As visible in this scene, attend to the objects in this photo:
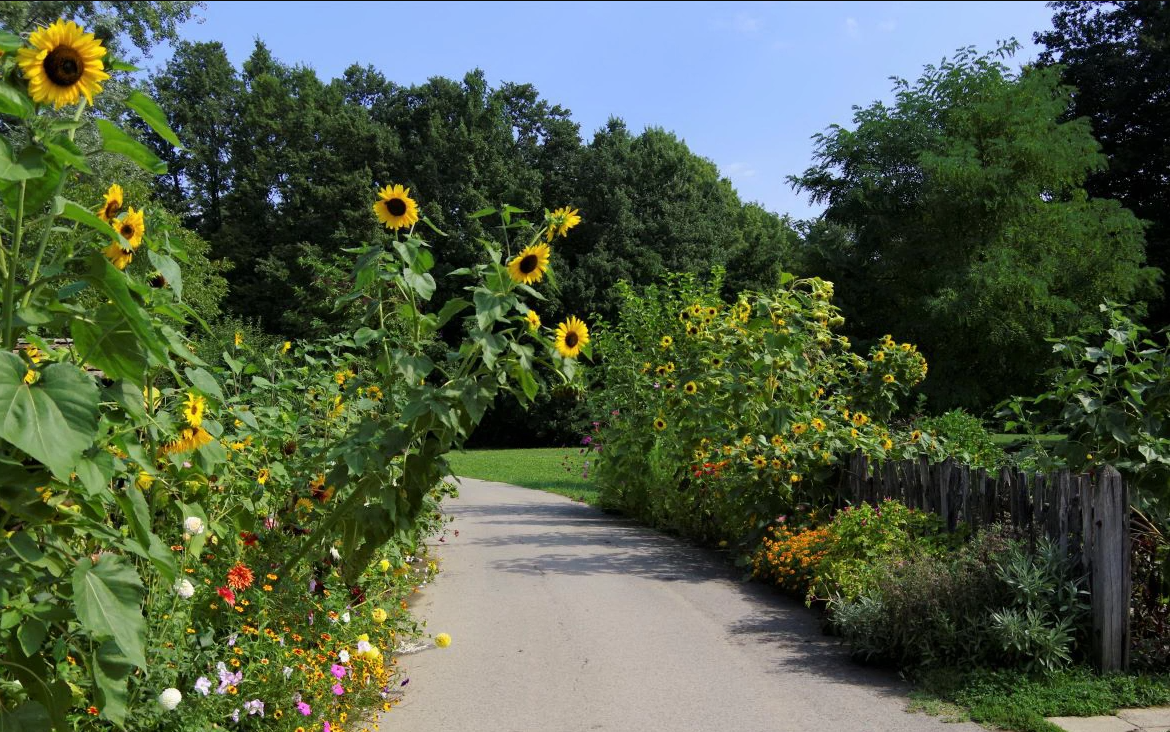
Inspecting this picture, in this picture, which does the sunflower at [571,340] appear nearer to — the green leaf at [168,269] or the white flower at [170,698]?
the green leaf at [168,269]

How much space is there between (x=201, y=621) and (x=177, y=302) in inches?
53.3

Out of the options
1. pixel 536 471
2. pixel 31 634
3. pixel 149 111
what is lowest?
pixel 536 471

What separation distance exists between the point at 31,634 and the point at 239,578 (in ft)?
4.92

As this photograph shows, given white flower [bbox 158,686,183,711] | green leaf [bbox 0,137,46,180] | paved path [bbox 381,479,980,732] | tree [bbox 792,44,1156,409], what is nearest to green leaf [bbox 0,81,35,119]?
green leaf [bbox 0,137,46,180]

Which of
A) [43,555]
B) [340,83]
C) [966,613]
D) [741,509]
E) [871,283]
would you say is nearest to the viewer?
[43,555]

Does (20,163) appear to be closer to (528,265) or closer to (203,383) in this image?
(203,383)

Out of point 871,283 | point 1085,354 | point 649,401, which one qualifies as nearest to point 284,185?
point 871,283

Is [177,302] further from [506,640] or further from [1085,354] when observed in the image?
[1085,354]

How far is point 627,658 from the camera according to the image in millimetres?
5633

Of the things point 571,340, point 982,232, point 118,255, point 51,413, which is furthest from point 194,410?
point 982,232

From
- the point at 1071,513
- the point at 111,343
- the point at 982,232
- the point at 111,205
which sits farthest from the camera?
the point at 982,232

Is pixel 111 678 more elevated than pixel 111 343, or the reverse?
pixel 111 343

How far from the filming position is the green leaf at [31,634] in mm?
2176

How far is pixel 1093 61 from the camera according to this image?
2869 centimetres
